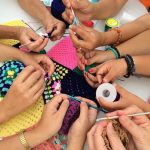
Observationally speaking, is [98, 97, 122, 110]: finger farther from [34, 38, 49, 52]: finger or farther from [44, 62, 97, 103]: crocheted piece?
[34, 38, 49, 52]: finger

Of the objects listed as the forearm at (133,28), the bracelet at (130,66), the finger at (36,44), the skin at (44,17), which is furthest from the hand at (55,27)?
the bracelet at (130,66)

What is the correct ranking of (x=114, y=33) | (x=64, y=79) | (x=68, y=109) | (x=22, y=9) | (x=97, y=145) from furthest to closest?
(x=22, y=9), (x=114, y=33), (x=64, y=79), (x=68, y=109), (x=97, y=145)

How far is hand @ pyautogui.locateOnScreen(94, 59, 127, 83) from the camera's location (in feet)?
3.80

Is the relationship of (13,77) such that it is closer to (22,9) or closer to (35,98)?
(35,98)

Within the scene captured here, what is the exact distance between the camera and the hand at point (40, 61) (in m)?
1.18

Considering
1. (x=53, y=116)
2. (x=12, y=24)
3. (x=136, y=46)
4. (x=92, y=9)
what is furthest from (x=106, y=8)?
(x=53, y=116)

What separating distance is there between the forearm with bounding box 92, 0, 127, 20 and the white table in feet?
0.12

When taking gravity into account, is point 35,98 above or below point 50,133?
above

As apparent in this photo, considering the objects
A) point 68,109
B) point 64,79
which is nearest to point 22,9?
point 64,79

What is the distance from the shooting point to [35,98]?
1.07 m

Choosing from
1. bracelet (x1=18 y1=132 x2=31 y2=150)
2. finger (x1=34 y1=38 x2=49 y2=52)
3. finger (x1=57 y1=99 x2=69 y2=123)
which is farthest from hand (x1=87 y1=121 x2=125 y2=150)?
finger (x1=34 y1=38 x2=49 y2=52)

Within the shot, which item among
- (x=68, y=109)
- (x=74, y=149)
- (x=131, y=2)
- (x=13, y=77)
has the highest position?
(x=131, y=2)

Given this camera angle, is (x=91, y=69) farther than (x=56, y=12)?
No

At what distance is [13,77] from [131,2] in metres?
0.79
